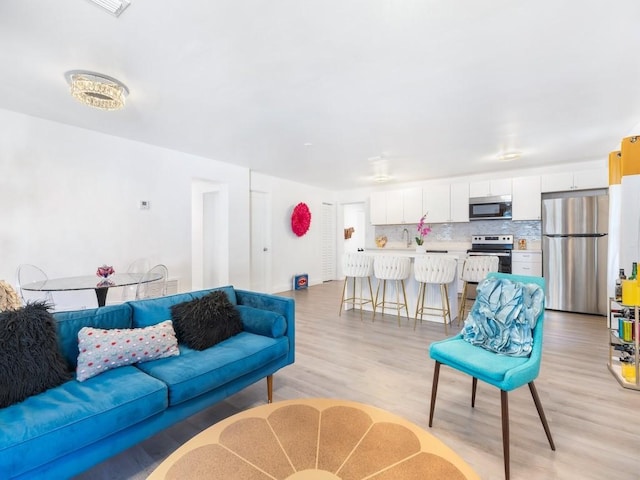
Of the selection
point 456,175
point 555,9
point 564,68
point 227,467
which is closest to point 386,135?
point 564,68

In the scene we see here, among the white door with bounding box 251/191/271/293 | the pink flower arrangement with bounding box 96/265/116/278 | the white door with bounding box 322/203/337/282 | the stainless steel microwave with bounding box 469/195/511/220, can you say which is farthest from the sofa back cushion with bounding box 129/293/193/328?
the white door with bounding box 322/203/337/282

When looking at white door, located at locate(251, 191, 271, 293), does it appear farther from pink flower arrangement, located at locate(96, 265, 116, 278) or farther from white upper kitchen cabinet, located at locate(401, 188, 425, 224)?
pink flower arrangement, located at locate(96, 265, 116, 278)

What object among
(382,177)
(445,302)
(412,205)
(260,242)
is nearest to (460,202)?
(412,205)

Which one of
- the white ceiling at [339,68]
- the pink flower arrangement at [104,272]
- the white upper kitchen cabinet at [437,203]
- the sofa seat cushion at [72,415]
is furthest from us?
the white upper kitchen cabinet at [437,203]

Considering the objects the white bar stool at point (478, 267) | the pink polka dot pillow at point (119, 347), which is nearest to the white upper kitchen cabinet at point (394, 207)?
the white bar stool at point (478, 267)

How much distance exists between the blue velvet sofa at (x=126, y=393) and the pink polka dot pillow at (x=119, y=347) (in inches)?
1.7

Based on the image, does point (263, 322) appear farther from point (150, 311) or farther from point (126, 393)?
point (126, 393)

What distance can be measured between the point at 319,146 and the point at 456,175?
3.44 meters

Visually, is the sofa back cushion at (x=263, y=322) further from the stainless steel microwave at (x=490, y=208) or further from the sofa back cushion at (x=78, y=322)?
the stainless steel microwave at (x=490, y=208)

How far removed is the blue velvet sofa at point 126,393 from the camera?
1.22 meters

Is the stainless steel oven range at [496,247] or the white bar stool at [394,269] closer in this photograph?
the white bar stool at [394,269]

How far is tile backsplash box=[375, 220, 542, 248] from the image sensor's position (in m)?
5.62

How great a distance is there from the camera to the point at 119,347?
177 centimetres

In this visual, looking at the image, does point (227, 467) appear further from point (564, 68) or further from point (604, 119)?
point (604, 119)
